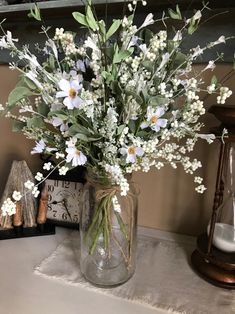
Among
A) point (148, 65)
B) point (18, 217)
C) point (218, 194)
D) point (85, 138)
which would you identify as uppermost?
point (148, 65)

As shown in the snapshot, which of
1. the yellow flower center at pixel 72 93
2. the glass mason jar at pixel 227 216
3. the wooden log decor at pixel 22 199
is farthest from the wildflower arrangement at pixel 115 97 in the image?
the wooden log decor at pixel 22 199

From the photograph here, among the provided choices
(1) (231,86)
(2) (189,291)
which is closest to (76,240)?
(2) (189,291)

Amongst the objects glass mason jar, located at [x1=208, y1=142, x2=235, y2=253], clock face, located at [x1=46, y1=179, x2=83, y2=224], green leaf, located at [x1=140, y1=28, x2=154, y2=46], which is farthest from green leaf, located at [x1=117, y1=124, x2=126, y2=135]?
clock face, located at [x1=46, y1=179, x2=83, y2=224]

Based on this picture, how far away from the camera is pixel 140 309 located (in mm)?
782

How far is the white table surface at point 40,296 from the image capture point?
780mm

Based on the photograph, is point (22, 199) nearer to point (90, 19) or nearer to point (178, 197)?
point (178, 197)

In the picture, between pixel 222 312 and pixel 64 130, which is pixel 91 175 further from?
pixel 222 312

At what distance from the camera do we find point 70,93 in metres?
0.64

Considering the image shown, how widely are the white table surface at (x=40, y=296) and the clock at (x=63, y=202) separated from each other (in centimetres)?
17

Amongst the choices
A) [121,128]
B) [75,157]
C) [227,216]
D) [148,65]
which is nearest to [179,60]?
[148,65]

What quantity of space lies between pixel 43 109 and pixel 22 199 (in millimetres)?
468

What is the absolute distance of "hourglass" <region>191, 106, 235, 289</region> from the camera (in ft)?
2.74

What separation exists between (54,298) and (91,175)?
0.30 m

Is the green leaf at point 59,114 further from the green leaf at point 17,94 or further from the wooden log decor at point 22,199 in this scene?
the wooden log decor at point 22,199
